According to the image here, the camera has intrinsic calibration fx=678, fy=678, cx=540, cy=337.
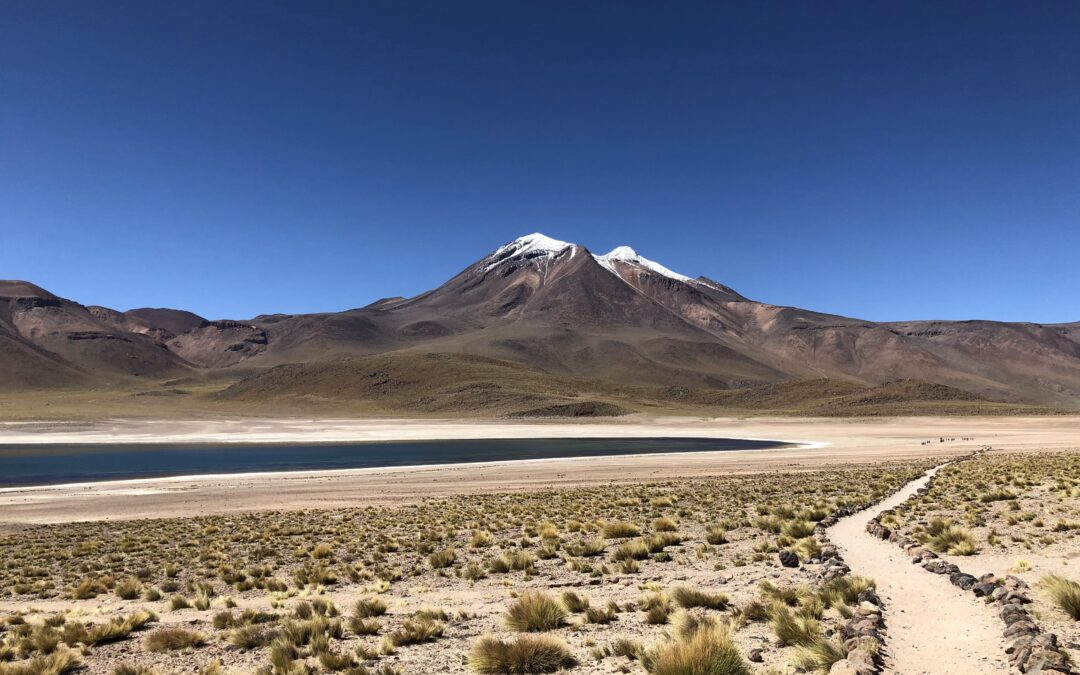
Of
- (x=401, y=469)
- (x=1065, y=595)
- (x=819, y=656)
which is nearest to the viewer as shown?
(x=819, y=656)

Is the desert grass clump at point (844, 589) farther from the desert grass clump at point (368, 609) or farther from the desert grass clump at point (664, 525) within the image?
the desert grass clump at point (664, 525)

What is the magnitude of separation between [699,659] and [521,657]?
1.98 meters

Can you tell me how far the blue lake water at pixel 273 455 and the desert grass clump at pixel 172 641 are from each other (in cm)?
3600

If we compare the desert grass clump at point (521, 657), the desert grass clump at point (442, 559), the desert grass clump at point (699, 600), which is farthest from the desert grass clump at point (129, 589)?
the desert grass clump at point (699, 600)

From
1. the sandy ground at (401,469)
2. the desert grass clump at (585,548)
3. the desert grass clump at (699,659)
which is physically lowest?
the sandy ground at (401,469)

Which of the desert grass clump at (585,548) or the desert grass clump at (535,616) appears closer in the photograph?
the desert grass clump at (535,616)

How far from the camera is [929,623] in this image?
317 inches

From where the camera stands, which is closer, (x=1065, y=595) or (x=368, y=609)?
(x=1065, y=595)

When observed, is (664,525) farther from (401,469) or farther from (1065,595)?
(401,469)

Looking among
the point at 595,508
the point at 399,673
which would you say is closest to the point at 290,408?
the point at 595,508

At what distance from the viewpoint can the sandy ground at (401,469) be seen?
27.3 m

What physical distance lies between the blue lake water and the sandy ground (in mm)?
5408

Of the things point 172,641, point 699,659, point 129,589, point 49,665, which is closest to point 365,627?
point 172,641

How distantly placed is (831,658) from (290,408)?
442 feet
